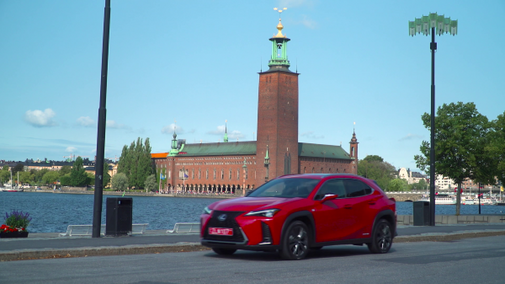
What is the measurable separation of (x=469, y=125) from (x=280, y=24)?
9906cm

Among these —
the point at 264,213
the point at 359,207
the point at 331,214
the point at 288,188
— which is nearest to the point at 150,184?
the point at 359,207

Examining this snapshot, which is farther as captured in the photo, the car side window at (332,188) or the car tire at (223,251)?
the car tire at (223,251)

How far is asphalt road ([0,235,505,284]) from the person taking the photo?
8750mm

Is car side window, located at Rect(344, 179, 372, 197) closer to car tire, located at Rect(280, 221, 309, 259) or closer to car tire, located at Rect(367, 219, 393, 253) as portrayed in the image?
car tire, located at Rect(367, 219, 393, 253)

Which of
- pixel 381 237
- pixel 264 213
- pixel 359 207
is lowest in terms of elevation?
pixel 381 237

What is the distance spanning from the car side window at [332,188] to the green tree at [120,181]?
Result: 140 m

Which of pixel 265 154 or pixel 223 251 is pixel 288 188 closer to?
pixel 223 251

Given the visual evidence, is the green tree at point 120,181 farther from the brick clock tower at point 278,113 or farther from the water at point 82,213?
the water at point 82,213

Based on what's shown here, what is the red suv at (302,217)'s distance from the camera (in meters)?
10.8

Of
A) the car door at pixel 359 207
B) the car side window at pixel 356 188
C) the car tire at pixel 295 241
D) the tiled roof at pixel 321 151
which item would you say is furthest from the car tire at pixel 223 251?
the tiled roof at pixel 321 151

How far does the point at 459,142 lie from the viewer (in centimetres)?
4303

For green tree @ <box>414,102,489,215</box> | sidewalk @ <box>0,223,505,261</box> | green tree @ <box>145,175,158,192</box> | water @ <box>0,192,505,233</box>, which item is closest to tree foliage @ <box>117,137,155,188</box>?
green tree @ <box>145,175,158,192</box>

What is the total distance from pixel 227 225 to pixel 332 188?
2.44 meters

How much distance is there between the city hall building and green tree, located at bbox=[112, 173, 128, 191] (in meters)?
14.7
